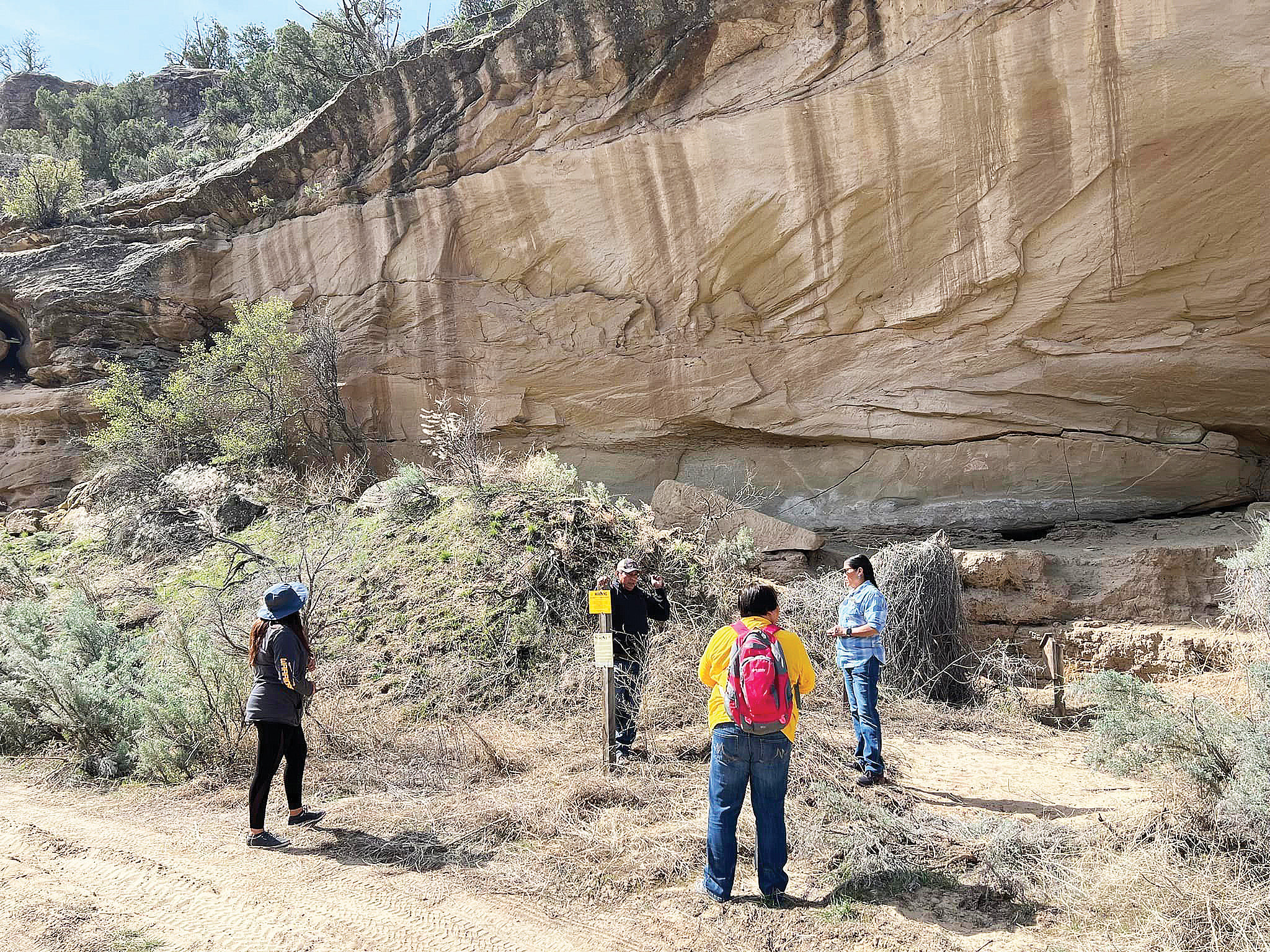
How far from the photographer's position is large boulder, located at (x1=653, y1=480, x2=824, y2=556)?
1001 cm

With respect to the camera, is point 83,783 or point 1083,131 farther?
point 1083,131

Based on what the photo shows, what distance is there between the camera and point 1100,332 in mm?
9508

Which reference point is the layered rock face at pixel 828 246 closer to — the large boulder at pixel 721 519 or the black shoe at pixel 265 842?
the large boulder at pixel 721 519

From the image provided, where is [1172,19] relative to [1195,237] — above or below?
above

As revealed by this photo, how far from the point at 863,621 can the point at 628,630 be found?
1658 millimetres

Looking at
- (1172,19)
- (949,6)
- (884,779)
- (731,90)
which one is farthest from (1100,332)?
(884,779)

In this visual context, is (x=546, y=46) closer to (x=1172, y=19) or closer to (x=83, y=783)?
(x=1172, y=19)

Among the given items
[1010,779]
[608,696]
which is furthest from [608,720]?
[1010,779]

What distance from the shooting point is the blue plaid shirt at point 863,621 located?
17.3ft

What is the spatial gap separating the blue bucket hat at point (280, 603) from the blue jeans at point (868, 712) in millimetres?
3428

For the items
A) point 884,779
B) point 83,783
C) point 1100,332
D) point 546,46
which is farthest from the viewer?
point 546,46

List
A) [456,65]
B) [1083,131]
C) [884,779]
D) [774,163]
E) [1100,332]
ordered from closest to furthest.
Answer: [884,779] → [1083,131] → [1100,332] → [774,163] → [456,65]

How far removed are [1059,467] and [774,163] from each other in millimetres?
5105

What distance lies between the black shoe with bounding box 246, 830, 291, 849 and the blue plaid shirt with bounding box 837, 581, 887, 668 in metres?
3.50
